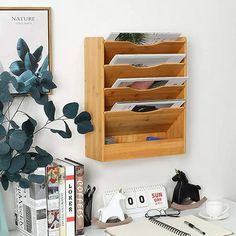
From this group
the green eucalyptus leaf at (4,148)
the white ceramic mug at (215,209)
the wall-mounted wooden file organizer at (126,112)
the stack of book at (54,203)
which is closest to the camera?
the green eucalyptus leaf at (4,148)

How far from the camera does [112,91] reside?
1918 millimetres

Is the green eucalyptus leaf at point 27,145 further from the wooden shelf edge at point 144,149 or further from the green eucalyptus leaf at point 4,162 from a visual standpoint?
the wooden shelf edge at point 144,149

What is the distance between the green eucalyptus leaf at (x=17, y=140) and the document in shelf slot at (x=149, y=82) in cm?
40

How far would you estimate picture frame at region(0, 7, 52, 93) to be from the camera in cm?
183

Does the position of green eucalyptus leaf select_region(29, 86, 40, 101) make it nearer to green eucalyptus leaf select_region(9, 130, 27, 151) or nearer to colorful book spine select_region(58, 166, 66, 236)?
green eucalyptus leaf select_region(9, 130, 27, 151)

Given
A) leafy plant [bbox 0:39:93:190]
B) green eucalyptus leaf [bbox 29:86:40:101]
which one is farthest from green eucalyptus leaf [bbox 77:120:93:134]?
green eucalyptus leaf [bbox 29:86:40:101]

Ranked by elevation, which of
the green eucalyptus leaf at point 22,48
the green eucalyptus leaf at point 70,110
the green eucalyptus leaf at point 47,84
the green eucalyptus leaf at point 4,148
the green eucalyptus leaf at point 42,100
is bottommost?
the green eucalyptus leaf at point 4,148

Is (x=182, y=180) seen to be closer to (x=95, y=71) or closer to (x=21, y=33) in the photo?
(x=95, y=71)

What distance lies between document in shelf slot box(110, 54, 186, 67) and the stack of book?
0.42 metres

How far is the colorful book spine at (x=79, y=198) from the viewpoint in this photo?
73.7 inches

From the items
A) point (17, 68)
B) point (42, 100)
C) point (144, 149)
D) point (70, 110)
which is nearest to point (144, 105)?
point (144, 149)

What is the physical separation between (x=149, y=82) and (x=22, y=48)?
501mm

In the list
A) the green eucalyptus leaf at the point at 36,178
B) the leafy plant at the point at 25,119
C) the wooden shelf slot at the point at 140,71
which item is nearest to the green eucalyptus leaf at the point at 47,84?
the leafy plant at the point at 25,119

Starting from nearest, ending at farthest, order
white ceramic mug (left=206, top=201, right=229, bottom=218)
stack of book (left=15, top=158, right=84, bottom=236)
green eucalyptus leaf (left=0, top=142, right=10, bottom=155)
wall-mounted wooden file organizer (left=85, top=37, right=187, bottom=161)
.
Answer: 1. green eucalyptus leaf (left=0, top=142, right=10, bottom=155)
2. stack of book (left=15, top=158, right=84, bottom=236)
3. wall-mounted wooden file organizer (left=85, top=37, right=187, bottom=161)
4. white ceramic mug (left=206, top=201, right=229, bottom=218)
